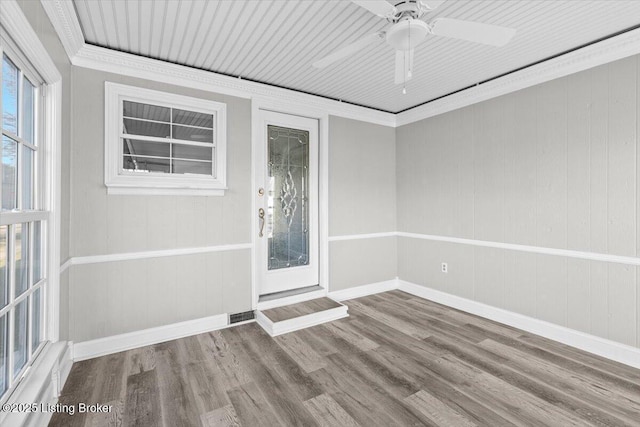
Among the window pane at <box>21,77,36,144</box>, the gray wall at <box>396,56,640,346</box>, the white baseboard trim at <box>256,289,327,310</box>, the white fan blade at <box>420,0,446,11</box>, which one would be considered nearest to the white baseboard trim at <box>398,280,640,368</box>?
the gray wall at <box>396,56,640,346</box>

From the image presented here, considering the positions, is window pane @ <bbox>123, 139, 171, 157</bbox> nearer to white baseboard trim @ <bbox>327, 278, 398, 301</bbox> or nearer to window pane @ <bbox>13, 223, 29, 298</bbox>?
window pane @ <bbox>13, 223, 29, 298</bbox>

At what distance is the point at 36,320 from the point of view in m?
1.84

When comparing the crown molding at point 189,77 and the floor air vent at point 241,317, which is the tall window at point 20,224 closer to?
the crown molding at point 189,77

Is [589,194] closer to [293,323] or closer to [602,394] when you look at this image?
[602,394]

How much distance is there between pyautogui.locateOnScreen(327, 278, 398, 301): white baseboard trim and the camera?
4.03 m

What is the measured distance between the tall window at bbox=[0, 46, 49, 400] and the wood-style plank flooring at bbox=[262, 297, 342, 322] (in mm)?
1887

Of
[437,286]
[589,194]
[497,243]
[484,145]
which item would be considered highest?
[484,145]

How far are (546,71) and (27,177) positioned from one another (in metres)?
4.21

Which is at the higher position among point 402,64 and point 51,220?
point 402,64

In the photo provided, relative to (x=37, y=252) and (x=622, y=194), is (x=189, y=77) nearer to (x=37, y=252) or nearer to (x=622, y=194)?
(x=37, y=252)

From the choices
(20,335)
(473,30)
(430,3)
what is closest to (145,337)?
(20,335)

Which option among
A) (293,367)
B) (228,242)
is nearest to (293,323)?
(293,367)

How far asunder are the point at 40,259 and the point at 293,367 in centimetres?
190

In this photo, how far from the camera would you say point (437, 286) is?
399cm
